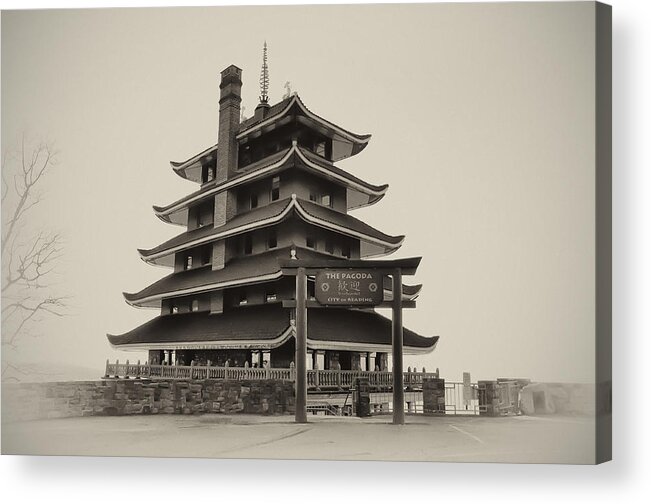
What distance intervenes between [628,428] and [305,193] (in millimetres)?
7160

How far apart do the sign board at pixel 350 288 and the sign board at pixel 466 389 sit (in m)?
1.73

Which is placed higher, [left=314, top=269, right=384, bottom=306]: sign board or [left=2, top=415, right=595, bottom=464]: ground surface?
[left=314, top=269, right=384, bottom=306]: sign board

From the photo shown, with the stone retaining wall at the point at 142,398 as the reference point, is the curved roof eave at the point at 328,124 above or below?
above

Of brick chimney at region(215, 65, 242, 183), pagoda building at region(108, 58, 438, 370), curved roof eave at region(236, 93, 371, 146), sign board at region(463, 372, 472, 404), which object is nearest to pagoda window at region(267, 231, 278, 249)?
pagoda building at region(108, 58, 438, 370)

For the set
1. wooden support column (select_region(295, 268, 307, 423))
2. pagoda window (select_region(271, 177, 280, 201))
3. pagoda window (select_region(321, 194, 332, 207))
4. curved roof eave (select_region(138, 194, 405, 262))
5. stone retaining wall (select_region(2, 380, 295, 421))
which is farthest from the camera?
pagoda window (select_region(271, 177, 280, 201))

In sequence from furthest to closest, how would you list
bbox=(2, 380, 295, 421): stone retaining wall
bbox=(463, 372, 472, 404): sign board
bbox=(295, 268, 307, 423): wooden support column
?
bbox=(2, 380, 295, 421): stone retaining wall
bbox=(295, 268, 307, 423): wooden support column
bbox=(463, 372, 472, 404): sign board

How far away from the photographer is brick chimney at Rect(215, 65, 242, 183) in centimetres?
1231

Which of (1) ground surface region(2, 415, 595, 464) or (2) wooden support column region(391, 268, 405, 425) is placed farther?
(2) wooden support column region(391, 268, 405, 425)

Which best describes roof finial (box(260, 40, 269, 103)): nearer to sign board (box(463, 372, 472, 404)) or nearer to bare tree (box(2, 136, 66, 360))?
bare tree (box(2, 136, 66, 360))

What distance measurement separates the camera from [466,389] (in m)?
11.3

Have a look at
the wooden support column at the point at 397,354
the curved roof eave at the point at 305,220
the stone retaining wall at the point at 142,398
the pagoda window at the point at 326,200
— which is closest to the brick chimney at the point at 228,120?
the curved roof eave at the point at 305,220

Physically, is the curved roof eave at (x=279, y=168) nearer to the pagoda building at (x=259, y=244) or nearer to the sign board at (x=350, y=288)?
the pagoda building at (x=259, y=244)

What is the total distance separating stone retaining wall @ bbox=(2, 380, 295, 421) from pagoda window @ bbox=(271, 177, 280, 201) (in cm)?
409

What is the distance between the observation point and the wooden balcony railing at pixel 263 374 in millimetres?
12352
